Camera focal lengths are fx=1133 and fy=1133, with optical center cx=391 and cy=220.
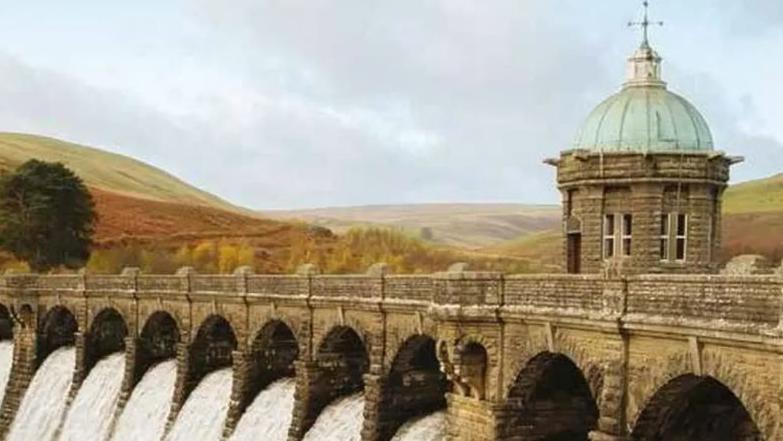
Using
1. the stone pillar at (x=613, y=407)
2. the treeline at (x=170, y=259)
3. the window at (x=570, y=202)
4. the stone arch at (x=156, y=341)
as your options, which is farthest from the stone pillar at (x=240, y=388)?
the treeline at (x=170, y=259)

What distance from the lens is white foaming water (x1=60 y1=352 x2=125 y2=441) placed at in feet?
162

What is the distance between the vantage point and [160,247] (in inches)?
5433

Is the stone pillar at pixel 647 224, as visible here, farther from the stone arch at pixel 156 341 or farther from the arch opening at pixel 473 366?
the stone arch at pixel 156 341

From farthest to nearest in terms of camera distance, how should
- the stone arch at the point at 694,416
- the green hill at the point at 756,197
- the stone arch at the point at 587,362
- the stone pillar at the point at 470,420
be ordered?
1. the green hill at the point at 756,197
2. the stone pillar at the point at 470,420
3. the stone arch at the point at 587,362
4. the stone arch at the point at 694,416

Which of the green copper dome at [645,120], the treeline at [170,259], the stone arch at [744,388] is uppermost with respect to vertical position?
the green copper dome at [645,120]

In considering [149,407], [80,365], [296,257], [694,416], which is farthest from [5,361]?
[296,257]

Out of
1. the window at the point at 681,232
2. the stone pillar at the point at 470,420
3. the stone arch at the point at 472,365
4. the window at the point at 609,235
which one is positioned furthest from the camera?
the window at the point at 609,235

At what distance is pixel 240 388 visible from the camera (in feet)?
135

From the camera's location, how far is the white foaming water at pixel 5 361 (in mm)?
59725

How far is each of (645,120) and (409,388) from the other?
1137 centimetres

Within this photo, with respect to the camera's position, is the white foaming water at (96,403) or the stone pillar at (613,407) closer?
the stone pillar at (613,407)

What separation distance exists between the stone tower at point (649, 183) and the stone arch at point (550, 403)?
27.8 feet

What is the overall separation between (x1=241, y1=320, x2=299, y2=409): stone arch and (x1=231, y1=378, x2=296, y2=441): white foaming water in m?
0.50

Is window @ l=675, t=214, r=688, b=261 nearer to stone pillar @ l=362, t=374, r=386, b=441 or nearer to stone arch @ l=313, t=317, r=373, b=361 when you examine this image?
stone arch @ l=313, t=317, r=373, b=361
